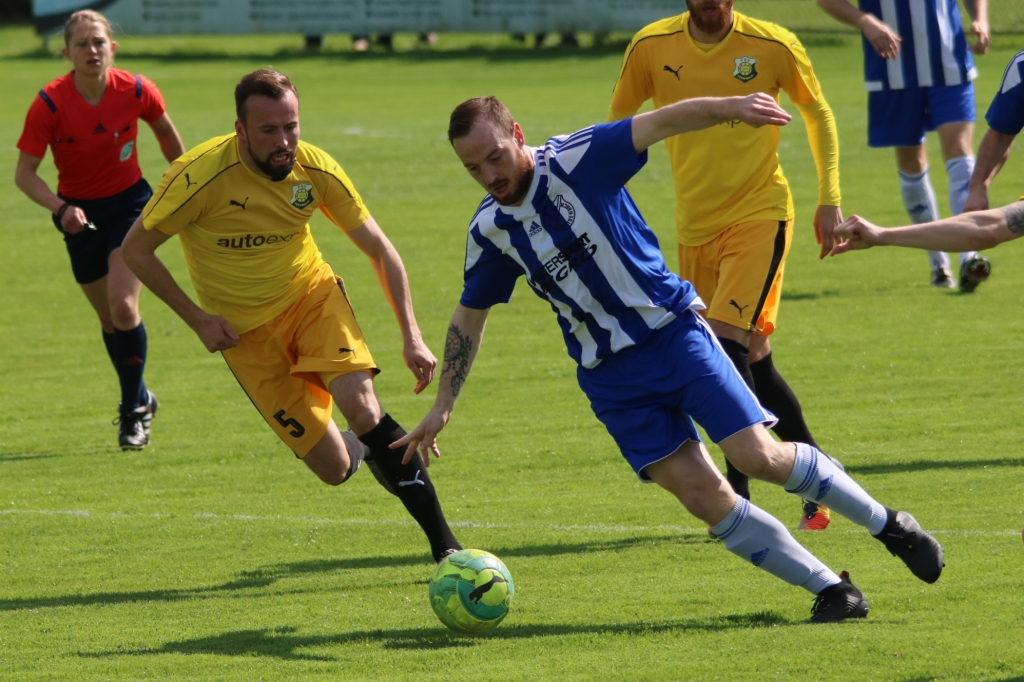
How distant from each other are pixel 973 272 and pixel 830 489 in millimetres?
7081

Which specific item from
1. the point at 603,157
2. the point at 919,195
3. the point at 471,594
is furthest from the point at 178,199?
the point at 919,195

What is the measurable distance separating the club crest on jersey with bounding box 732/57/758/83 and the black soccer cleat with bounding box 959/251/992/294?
5.52 meters

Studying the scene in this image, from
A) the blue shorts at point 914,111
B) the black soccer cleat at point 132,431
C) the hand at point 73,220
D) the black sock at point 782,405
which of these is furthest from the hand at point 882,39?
the black soccer cleat at point 132,431

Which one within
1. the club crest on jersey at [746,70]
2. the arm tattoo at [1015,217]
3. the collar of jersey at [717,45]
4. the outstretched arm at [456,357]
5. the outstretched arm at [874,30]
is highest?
the collar of jersey at [717,45]

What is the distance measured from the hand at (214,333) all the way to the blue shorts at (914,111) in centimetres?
659

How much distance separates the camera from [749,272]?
650 centimetres

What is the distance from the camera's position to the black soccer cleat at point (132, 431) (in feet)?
29.6

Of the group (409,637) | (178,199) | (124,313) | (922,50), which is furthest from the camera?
(922,50)

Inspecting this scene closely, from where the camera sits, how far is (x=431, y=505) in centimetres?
624

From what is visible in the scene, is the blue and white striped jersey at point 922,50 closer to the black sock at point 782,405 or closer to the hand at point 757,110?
the black sock at point 782,405

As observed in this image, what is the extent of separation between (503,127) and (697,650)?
6.25 ft

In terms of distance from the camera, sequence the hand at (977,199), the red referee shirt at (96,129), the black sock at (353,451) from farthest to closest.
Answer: the red referee shirt at (96,129)
the black sock at (353,451)
the hand at (977,199)

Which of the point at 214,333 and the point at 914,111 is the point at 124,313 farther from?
the point at 914,111

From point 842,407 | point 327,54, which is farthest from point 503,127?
point 327,54
